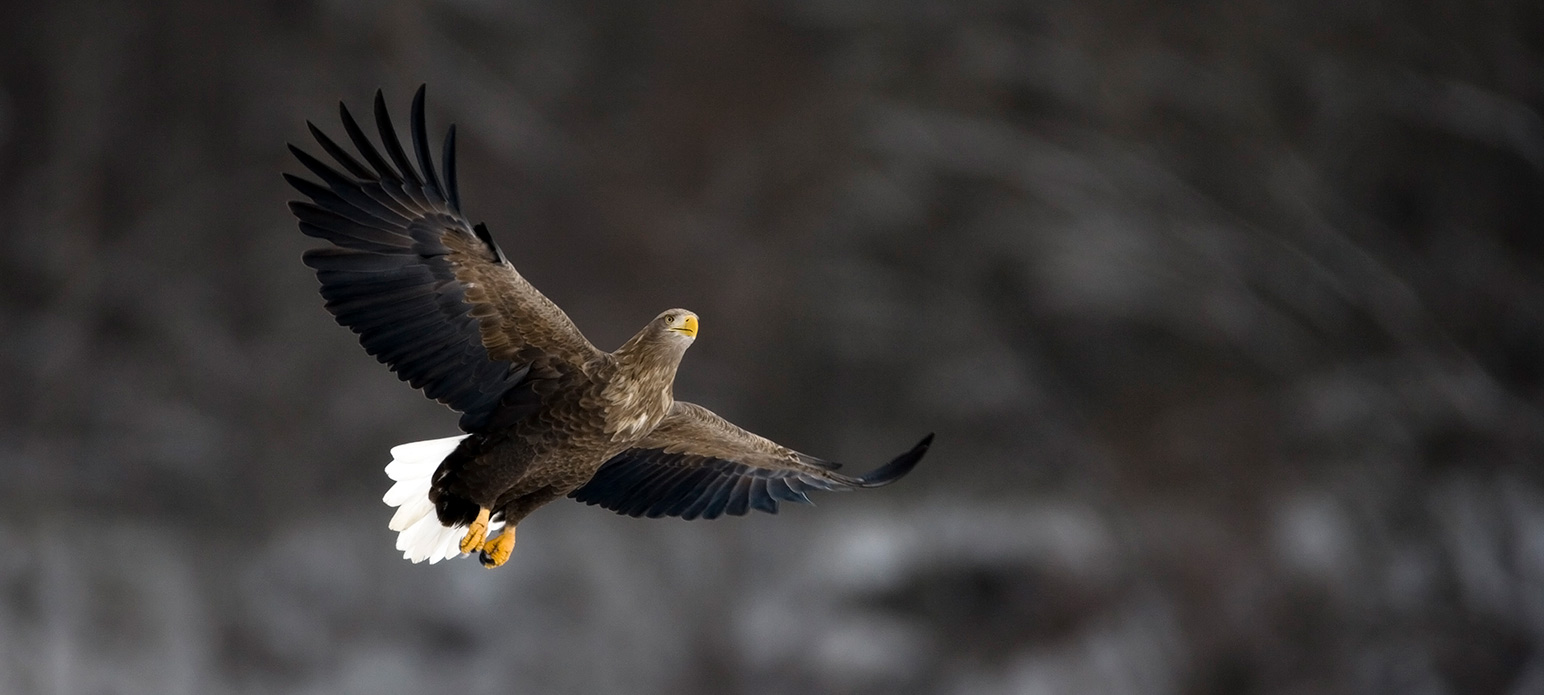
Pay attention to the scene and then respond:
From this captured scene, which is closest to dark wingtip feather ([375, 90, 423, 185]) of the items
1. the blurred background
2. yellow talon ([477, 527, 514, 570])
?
yellow talon ([477, 527, 514, 570])

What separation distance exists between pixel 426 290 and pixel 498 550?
478 millimetres

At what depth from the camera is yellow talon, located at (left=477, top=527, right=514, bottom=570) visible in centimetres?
238

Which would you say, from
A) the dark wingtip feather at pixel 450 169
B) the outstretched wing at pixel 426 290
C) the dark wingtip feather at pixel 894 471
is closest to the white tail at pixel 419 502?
the outstretched wing at pixel 426 290

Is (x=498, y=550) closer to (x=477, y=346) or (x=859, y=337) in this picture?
(x=477, y=346)

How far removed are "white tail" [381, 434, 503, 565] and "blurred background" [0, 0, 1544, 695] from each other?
9.34 feet

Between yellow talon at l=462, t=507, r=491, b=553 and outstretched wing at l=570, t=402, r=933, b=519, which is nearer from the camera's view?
yellow talon at l=462, t=507, r=491, b=553

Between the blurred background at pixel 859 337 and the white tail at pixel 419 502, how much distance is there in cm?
285

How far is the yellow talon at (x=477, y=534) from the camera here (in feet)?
7.29

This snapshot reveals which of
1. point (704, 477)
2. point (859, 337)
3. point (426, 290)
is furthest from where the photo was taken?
point (859, 337)

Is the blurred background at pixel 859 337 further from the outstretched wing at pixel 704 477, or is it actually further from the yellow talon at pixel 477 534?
the yellow talon at pixel 477 534

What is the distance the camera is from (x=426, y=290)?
2.27 m

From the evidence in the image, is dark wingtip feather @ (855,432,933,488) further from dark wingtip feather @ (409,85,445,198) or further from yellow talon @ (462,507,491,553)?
dark wingtip feather @ (409,85,445,198)

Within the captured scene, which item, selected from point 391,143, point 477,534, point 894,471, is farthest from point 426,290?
point 894,471

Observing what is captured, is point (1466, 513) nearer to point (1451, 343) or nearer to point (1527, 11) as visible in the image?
point (1451, 343)
